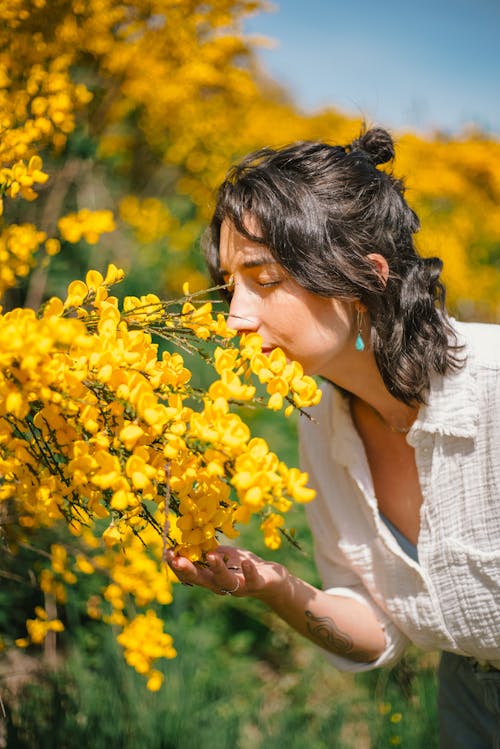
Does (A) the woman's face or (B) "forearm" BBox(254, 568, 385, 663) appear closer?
(A) the woman's face

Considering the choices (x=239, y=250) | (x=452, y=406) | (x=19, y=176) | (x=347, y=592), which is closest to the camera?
(x=19, y=176)

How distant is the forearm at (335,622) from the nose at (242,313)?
2.11ft

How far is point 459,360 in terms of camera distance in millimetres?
1586

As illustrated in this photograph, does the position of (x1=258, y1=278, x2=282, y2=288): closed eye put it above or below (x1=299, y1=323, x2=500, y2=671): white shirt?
above

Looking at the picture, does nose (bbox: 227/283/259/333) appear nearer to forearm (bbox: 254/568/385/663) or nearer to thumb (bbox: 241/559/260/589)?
thumb (bbox: 241/559/260/589)

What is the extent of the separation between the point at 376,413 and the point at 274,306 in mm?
552

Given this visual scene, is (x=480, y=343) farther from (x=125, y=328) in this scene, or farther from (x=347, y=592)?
(x=125, y=328)

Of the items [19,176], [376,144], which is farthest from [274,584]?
[376,144]

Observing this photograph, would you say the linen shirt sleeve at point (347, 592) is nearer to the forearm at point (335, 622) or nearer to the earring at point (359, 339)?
the forearm at point (335, 622)

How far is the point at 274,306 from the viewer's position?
55.2 inches

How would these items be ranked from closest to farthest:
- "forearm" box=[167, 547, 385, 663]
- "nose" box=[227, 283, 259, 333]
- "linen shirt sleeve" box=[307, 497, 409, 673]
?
1. "forearm" box=[167, 547, 385, 663]
2. "nose" box=[227, 283, 259, 333]
3. "linen shirt sleeve" box=[307, 497, 409, 673]

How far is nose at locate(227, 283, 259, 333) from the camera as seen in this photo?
53.5 inches

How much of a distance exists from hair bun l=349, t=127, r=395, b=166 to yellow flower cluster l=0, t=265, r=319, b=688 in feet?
2.63

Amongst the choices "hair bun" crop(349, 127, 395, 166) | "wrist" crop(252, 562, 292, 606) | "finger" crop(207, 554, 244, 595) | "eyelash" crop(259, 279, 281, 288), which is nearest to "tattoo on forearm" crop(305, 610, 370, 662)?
"wrist" crop(252, 562, 292, 606)
